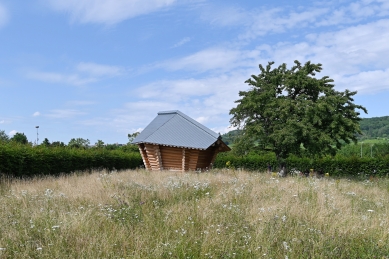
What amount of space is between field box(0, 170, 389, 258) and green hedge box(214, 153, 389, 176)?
1427cm

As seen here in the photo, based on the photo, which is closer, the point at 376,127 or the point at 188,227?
the point at 188,227

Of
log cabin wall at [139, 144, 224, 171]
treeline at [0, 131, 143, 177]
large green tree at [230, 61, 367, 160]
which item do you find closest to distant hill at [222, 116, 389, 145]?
large green tree at [230, 61, 367, 160]

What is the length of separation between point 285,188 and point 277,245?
198 inches

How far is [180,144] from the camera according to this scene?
677 inches

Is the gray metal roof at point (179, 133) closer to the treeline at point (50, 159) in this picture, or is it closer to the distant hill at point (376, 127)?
the treeline at point (50, 159)

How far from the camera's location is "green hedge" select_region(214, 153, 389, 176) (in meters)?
23.7

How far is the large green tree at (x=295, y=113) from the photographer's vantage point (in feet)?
56.7

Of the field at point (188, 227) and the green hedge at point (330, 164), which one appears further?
the green hedge at point (330, 164)

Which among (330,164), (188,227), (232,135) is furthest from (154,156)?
(330,164)

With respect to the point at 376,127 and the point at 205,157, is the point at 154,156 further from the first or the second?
the point at 376,127

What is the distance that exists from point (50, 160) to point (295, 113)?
13068mm

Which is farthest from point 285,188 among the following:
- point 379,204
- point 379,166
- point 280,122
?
point 379,166

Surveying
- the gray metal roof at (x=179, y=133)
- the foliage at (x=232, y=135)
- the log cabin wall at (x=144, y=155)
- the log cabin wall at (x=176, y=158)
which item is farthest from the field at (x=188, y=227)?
the foliage at (x=232, y=135)

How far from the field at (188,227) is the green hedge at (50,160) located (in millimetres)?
6400
